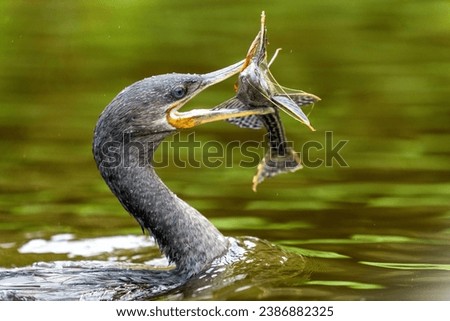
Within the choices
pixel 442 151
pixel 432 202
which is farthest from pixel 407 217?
pixel 442 151

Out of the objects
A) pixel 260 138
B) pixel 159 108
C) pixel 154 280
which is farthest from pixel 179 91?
pixel 260 138

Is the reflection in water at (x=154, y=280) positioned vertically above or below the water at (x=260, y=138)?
→ below

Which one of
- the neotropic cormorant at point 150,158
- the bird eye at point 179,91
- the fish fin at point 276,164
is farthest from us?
the fish fin at point 276,164

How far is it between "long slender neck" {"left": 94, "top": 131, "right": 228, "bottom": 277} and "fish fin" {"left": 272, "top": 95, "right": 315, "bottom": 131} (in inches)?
37.7

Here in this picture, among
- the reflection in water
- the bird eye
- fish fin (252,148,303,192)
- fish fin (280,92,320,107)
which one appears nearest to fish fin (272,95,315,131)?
fish fin (280,92,320,107)

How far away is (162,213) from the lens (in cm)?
757

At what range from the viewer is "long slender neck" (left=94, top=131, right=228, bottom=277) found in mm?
7488

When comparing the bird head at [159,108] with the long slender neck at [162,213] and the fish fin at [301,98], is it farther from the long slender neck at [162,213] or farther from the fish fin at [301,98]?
the fish fin at [301,98]

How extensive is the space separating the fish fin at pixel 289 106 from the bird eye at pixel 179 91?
66 cm

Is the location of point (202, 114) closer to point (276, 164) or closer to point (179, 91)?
point (179, 91)

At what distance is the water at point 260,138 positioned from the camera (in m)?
7.78

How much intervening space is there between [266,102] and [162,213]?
3.53 ft

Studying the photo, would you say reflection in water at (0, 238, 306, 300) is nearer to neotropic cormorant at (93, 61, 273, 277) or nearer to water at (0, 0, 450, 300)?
water at (0, 0, 450, 300)

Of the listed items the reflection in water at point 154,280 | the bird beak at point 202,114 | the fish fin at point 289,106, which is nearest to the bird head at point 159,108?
the bird beak at point 202,114
